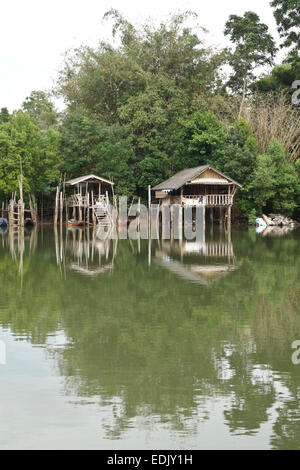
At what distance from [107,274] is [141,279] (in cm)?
141

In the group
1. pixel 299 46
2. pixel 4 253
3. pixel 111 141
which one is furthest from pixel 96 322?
pixel 299 46

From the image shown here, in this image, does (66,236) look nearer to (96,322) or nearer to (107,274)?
(107,274)

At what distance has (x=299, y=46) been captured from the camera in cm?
4247

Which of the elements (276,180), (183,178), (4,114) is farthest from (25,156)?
(276,180)

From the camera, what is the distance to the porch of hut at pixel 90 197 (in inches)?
1474

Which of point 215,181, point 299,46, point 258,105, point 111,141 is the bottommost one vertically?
point 215,181

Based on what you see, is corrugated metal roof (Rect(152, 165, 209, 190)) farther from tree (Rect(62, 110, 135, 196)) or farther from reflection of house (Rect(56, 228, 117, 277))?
reflection of house (Rect(56, 228, 117, 277))

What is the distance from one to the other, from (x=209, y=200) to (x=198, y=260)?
1663cm

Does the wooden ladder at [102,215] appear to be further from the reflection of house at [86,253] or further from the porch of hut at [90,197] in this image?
the reflection of house at [86,253]

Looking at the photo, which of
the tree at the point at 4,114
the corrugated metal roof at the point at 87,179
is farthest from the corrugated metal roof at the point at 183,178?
the tree at the point at 4,114

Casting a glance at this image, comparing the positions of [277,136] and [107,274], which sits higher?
[277,136]

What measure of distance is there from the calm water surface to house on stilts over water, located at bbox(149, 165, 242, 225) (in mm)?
17333

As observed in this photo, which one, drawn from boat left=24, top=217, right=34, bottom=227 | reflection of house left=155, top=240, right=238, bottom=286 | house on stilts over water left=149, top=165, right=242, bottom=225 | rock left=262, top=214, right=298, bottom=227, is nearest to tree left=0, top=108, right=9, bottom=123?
boat left=24, top=217, right=34, bottom=227

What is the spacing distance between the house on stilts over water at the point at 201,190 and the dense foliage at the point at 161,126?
5.78ft
